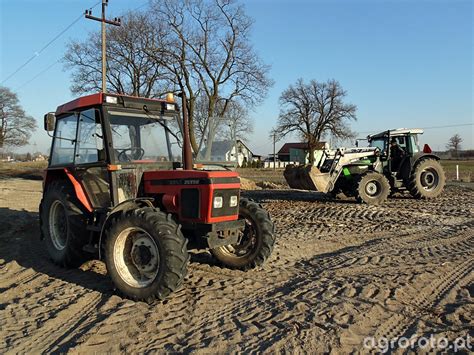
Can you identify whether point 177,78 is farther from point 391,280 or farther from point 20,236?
point 391,280

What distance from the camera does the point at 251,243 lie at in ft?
18.7

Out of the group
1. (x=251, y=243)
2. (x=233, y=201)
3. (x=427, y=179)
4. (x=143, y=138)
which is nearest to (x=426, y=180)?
(x=427, y=179)

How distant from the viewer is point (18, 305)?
4.64 m

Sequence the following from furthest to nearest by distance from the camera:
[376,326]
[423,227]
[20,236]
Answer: [423,227], [20,236], [376,326]

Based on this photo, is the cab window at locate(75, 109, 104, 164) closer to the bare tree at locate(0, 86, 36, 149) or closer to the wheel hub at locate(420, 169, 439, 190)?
the wheel hub at locate(420, 169, 439, 190)

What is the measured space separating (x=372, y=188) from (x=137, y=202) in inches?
367

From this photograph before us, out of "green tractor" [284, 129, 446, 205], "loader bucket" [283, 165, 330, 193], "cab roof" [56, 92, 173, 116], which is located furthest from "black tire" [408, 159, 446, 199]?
"cab roof" [56, 92, 173, 116]

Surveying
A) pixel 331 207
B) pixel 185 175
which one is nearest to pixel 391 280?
pixel 185 175

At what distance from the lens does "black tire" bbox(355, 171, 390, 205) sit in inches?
494

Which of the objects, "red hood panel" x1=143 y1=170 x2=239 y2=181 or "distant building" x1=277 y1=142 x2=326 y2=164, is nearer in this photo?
"red hood panel" x1=143 y1=170 x2=239 y2=181

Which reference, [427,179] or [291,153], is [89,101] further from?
[291,153]

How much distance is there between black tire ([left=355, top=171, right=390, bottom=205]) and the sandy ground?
4.90 meters

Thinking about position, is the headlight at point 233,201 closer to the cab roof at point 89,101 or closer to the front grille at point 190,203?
the front grille at point 190,203

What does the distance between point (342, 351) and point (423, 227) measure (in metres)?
6.42
